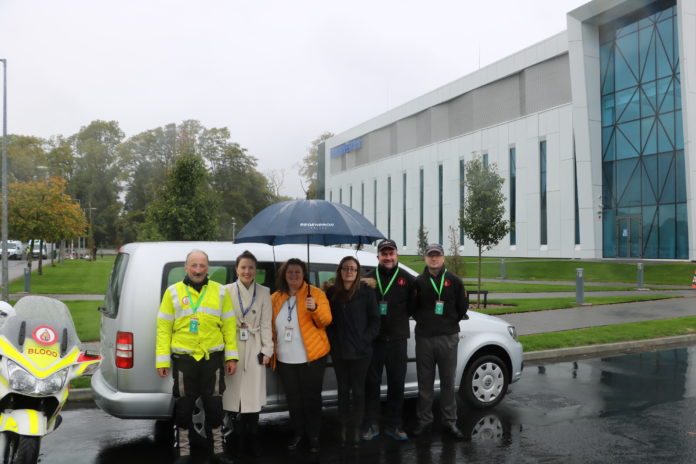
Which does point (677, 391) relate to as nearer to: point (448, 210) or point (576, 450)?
point (576, 450)

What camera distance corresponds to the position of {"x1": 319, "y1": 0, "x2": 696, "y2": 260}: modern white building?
104 ft

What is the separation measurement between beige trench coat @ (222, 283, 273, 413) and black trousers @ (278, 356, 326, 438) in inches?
9.5

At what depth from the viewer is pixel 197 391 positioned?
477 centimetres

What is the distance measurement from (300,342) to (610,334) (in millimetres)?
8520

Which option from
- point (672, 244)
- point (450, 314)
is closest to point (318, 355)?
point (450, 314)

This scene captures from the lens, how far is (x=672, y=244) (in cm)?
3178

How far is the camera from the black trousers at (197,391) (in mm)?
4711

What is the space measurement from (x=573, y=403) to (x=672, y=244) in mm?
29167

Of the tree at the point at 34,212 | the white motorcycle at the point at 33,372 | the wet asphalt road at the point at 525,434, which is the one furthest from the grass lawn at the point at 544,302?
the tree at the point at 34,212

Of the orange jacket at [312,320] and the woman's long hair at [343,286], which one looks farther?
the woman's long hair at [343,286]

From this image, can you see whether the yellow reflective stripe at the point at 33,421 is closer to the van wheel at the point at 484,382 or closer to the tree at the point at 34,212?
the van wheel at the point at 484,382

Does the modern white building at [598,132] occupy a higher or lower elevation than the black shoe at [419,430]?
higher

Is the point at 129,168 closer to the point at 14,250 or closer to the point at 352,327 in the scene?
the point at 14,250

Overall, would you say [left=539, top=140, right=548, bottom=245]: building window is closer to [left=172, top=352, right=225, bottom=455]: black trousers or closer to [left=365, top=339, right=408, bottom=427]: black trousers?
[left=365, top=339, right=408, bottom=427]: black trousers
